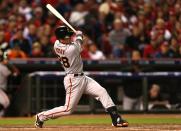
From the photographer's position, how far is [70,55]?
36.6 ft

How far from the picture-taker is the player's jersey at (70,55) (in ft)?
36.6

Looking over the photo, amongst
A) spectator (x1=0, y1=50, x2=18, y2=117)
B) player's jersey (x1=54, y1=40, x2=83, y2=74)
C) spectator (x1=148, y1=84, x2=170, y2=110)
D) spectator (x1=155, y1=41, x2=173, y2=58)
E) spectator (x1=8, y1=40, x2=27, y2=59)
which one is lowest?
spectator (x1=148, y1=84, x2=170, y2=110)

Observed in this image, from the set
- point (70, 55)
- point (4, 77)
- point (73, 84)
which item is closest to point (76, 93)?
point (73, 84)

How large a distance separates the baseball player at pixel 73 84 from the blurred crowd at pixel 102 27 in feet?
18.7

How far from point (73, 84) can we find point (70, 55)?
1.64ft

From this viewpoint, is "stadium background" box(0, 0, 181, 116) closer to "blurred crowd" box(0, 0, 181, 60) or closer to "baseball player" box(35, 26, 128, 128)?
"blurred crowd" box(0, 0, 181, 60)

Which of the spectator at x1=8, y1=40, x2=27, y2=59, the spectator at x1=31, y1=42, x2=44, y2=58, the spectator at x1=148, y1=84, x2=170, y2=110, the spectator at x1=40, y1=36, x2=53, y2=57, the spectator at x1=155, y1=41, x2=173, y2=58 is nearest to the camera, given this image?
the spectator at x1=148, y1=84, x2=170, y2=110

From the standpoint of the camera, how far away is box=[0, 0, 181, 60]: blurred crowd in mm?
17328

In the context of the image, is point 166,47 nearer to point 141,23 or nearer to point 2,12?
point 141,23

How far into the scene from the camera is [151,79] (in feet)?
55.1

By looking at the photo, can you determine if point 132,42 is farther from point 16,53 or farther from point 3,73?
point 3,73

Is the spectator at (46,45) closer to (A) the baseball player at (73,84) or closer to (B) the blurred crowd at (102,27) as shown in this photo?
(B) the blurred crowd at (102,27)

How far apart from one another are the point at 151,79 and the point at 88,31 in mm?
2627

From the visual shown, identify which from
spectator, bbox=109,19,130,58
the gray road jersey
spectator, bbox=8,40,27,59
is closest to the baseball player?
the gray road jersey
